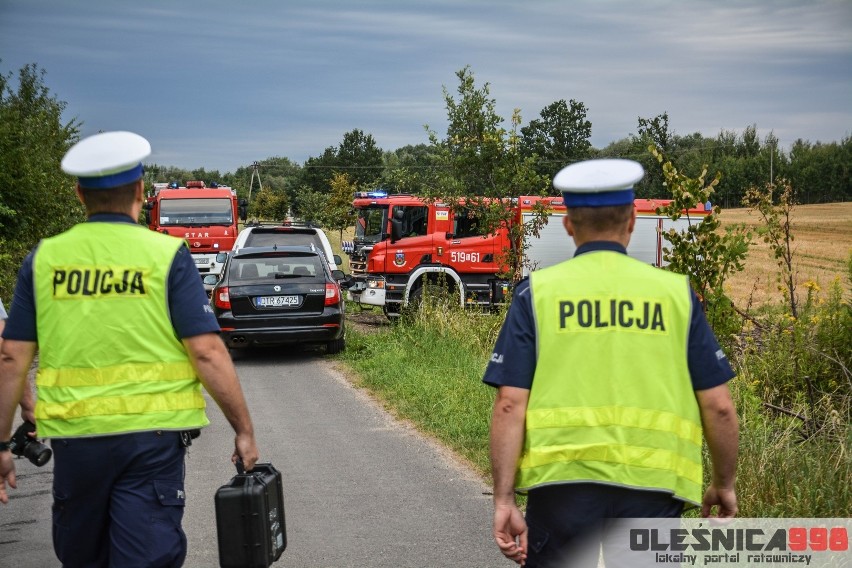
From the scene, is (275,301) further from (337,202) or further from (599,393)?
(337,202)

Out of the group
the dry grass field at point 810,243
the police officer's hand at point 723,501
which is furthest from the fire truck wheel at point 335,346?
the police officer's hand at point 723,501

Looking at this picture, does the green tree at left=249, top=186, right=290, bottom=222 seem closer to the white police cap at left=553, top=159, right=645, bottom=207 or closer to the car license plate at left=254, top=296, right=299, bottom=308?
the car license plate at left=254, top=296, right=299, bottom=308

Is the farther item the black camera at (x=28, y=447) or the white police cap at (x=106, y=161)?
the black camera at (x=28, y=447)

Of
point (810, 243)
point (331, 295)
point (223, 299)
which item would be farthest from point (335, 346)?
point (810, 243)

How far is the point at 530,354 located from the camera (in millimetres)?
2951

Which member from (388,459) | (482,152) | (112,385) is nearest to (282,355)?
(482,152)

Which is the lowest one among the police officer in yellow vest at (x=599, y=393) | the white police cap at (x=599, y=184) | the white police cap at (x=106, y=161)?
the police officer in yellow vest at (x=599, y=393)

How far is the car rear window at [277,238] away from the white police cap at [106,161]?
50.3ft

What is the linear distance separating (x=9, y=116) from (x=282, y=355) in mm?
7699

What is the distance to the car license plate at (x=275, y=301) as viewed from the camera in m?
13.7

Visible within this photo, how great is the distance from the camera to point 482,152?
14891 mm

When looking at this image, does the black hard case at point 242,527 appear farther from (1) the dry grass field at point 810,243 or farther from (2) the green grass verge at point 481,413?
(1) the dry grass field at point 810,243

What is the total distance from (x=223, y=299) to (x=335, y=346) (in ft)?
6.50

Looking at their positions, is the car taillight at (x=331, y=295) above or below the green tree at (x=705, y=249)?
below
